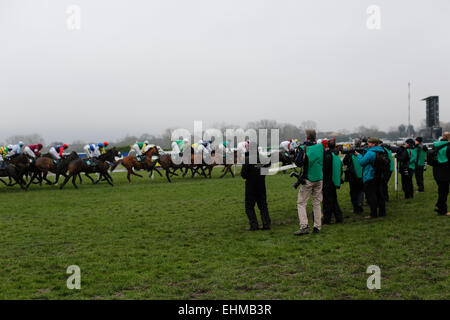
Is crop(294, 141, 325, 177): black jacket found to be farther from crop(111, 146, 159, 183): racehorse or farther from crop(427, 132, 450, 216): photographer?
crop(111, 146, 159, 183): racehorse

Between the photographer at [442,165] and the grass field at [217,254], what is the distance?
0.40 meters

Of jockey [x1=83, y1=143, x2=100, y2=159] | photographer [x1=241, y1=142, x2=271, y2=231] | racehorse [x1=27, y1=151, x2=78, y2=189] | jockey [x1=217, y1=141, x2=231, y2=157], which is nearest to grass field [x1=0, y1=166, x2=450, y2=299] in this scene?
photographer [x1=241, y1=142, x2=271, y2=231]

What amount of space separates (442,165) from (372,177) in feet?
4.45

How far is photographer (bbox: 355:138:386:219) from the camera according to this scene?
8.16m

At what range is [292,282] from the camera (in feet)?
15.8

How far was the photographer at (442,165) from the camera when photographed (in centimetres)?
796

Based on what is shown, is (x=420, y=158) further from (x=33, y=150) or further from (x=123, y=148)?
(x=123, y=148)

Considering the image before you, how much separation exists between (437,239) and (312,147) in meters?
2.51

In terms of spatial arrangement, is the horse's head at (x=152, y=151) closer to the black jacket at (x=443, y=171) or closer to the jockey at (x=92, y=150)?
the jockey at (x=92, y=150)

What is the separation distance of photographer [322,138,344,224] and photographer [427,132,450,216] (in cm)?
190

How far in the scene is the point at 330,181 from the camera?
8.17m

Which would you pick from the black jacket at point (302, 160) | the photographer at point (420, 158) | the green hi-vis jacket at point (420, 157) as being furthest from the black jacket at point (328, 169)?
the green hi-vis jacket at point (420, 157)
